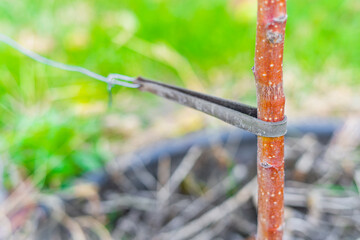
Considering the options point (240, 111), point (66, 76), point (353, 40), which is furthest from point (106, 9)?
point (240, 111)

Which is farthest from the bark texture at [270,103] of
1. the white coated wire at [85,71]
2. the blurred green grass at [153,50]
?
the blurred green grass at [153,50]

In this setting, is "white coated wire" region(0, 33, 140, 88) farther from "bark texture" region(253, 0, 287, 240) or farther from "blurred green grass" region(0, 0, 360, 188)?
"blurred green grass" region(0, 0, 360, 188)

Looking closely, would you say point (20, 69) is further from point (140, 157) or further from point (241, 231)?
point (241, 231)

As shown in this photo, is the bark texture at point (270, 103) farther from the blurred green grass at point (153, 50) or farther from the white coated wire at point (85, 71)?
the blurred green grass at point (153, 50)

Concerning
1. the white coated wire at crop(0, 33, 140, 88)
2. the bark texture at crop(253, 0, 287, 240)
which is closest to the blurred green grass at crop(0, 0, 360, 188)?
the white coated wire at crop(0, 33, 140, 88)

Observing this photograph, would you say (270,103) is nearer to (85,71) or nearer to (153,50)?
(85,71)

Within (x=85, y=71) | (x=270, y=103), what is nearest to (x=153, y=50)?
(x=85, y=71)
